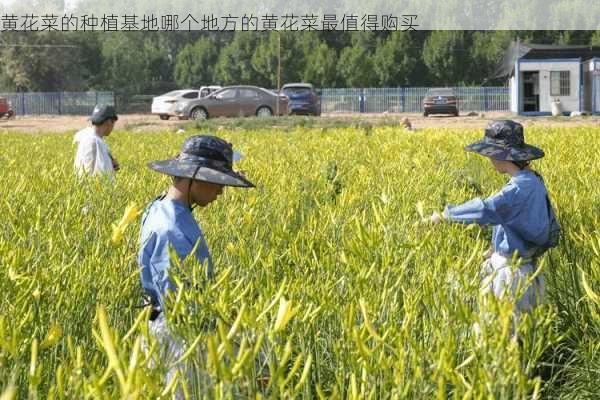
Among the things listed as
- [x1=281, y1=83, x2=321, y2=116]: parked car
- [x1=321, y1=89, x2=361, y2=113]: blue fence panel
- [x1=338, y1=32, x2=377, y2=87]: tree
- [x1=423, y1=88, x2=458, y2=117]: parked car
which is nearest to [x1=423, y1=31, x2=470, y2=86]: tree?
[x1=338, y1=32, x2=377, y2=87]: tree

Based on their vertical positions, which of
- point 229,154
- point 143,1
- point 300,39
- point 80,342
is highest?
point 143,1

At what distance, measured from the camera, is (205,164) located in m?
2.93

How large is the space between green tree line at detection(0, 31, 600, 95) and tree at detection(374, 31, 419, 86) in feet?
0.18

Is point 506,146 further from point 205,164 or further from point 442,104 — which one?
point 442,104

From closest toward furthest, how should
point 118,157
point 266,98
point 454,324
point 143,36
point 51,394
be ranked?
point 51,394
point 454,324
point 118,157
point 266,98
point 143,36

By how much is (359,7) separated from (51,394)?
75.3 meters

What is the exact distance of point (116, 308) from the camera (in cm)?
294

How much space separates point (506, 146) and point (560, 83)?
28.1 meters

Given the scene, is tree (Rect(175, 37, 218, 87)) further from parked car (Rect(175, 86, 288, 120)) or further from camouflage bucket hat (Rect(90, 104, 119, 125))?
camouflage bucket hat (Rect(90, 104, 119, 125))

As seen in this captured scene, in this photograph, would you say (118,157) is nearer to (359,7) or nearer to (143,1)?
(359,7)

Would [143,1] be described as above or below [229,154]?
above

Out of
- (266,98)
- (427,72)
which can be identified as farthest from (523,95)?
(427,72)

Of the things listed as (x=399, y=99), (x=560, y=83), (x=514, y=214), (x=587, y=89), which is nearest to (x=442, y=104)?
(x=560, y=83)

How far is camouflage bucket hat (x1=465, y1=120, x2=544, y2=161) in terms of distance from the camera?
4.02m
